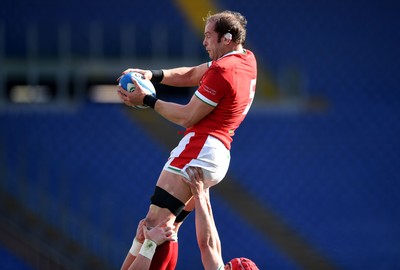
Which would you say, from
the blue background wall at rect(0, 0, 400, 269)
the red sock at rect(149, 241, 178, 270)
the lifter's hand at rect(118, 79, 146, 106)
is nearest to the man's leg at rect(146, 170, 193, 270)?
the red sock at rect(149, 241, 178, 270)

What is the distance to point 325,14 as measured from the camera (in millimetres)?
8805

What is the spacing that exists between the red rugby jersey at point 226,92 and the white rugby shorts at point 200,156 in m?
0.04

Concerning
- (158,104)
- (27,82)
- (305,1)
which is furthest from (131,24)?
(158,104)

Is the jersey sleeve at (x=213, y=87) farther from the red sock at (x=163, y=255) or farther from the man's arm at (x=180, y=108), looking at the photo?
the red sock at (x=163, y=255)

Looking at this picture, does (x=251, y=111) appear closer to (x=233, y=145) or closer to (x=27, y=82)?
(x=233, y=145)

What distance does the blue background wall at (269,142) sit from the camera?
796 cm

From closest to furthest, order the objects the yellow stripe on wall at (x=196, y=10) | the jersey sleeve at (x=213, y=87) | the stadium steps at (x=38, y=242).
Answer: the jersey sleeve at (x=213, y=87) → the stadium steps at (x=38, y=242) → the yellow stripe on wall at (x=196, y=10)

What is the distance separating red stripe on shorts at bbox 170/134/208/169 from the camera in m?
4.52

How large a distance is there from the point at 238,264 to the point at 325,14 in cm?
460

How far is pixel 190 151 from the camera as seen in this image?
452 centimetres

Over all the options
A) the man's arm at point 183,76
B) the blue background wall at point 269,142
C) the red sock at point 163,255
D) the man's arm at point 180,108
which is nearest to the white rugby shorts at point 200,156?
the man's arm at point 180,108

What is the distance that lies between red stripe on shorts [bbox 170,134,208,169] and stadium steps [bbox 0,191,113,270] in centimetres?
343

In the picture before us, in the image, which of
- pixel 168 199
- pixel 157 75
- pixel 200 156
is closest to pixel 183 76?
pixel 157 75

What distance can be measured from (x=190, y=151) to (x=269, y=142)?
385 cm
